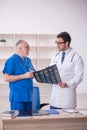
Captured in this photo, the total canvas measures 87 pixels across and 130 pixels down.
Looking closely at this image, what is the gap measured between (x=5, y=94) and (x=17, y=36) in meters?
1.68

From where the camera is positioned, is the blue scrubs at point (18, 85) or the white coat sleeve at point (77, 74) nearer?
the white coat sleeve at point (77, 74)

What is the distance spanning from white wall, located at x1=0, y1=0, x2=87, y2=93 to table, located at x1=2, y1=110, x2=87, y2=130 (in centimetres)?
550

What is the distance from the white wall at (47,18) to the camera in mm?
7605

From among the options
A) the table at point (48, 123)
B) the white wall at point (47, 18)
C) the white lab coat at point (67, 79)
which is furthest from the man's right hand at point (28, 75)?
the white wall at point (47, 18)

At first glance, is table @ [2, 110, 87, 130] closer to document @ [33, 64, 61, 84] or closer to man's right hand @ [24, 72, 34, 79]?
document @ [33, 64, 61, 84]

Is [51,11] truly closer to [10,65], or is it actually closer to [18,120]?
[10,65]

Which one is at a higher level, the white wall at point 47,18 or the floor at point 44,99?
the white wall at point 47,18

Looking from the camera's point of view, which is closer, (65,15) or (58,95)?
(58,95)

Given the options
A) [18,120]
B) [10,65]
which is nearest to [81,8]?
[10,65]

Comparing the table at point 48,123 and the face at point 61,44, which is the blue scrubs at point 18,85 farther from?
the table at point 48,123

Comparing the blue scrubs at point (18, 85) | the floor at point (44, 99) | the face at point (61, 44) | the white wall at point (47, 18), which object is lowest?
the floor at point (44, 99)

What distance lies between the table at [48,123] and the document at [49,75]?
19.3 inches

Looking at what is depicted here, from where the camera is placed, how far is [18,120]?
7.59ft

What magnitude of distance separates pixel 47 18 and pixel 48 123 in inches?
224
